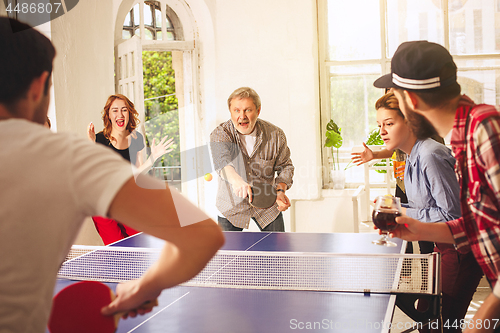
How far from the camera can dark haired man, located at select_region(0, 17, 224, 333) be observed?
1.99ft

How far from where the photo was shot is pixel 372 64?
18.2 ft

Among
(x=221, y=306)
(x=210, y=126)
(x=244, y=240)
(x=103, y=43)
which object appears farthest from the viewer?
(x=210, y=126)

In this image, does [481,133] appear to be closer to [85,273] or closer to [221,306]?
[221,306]

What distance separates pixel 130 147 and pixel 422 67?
2905 millimetres

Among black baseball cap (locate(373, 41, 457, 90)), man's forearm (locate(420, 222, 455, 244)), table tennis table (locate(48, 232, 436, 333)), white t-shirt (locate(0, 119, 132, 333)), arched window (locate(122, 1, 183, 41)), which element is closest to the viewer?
white t-shirt (locate(0, 119, 132, 333))

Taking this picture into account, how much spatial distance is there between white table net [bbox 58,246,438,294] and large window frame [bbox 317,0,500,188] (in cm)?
387

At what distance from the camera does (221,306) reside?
1.50 metres

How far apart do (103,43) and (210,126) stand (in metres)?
1.77

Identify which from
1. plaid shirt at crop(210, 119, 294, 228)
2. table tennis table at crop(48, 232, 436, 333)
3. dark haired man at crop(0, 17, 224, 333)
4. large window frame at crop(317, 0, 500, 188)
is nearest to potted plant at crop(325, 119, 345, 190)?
large window frame at crop(317, 0, 500, 188)

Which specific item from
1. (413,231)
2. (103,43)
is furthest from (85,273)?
(103,43)

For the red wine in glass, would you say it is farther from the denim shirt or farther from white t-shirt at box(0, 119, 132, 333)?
white t-shirt at box(0, 119, 132, 333)

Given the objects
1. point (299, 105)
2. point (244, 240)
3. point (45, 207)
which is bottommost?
point (244, 240)

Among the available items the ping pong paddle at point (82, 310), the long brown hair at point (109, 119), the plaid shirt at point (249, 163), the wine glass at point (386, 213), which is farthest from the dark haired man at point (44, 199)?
the long brown hair at point (109, 119)

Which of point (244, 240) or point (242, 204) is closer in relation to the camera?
point (244, 240)
